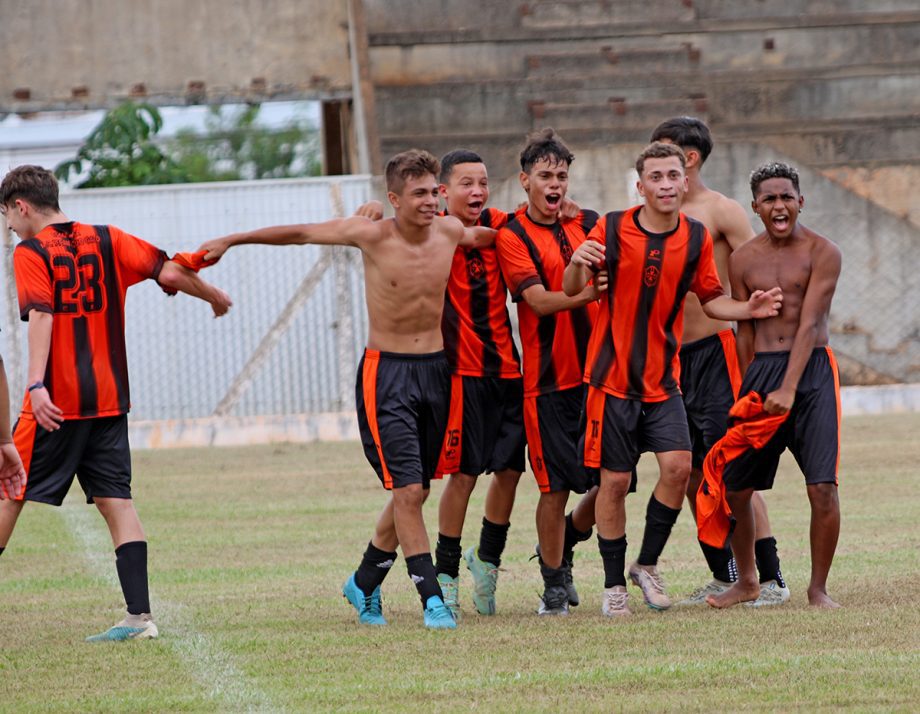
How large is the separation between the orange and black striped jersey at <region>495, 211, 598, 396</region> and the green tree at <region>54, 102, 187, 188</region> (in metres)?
17.7

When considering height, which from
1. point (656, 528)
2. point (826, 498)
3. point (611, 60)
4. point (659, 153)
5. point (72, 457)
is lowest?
point (656, 528)

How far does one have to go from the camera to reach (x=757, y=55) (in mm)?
25016

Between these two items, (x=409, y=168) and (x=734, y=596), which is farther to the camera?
(x=734, y=596)

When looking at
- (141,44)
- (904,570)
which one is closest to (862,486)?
(904,570)

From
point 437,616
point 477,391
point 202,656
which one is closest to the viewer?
point 202,656

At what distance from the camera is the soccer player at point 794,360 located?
25.3 ft

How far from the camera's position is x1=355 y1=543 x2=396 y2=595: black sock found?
7945mm

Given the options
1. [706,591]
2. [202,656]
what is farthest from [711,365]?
[202,656]

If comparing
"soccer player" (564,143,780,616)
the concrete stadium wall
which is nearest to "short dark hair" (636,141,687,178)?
"soccer player" (564,143,780,616)

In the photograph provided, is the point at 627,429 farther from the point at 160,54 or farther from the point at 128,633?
the point at 160,54

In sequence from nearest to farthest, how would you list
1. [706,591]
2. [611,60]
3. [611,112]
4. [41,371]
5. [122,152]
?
1. [41,371]
2. [706,591]
3. [611,112]
4. [611,60]
5. [122,152]

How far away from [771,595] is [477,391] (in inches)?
67.3

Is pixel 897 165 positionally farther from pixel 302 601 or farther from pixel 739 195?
pixel 302 601

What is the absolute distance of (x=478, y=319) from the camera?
325 inches
